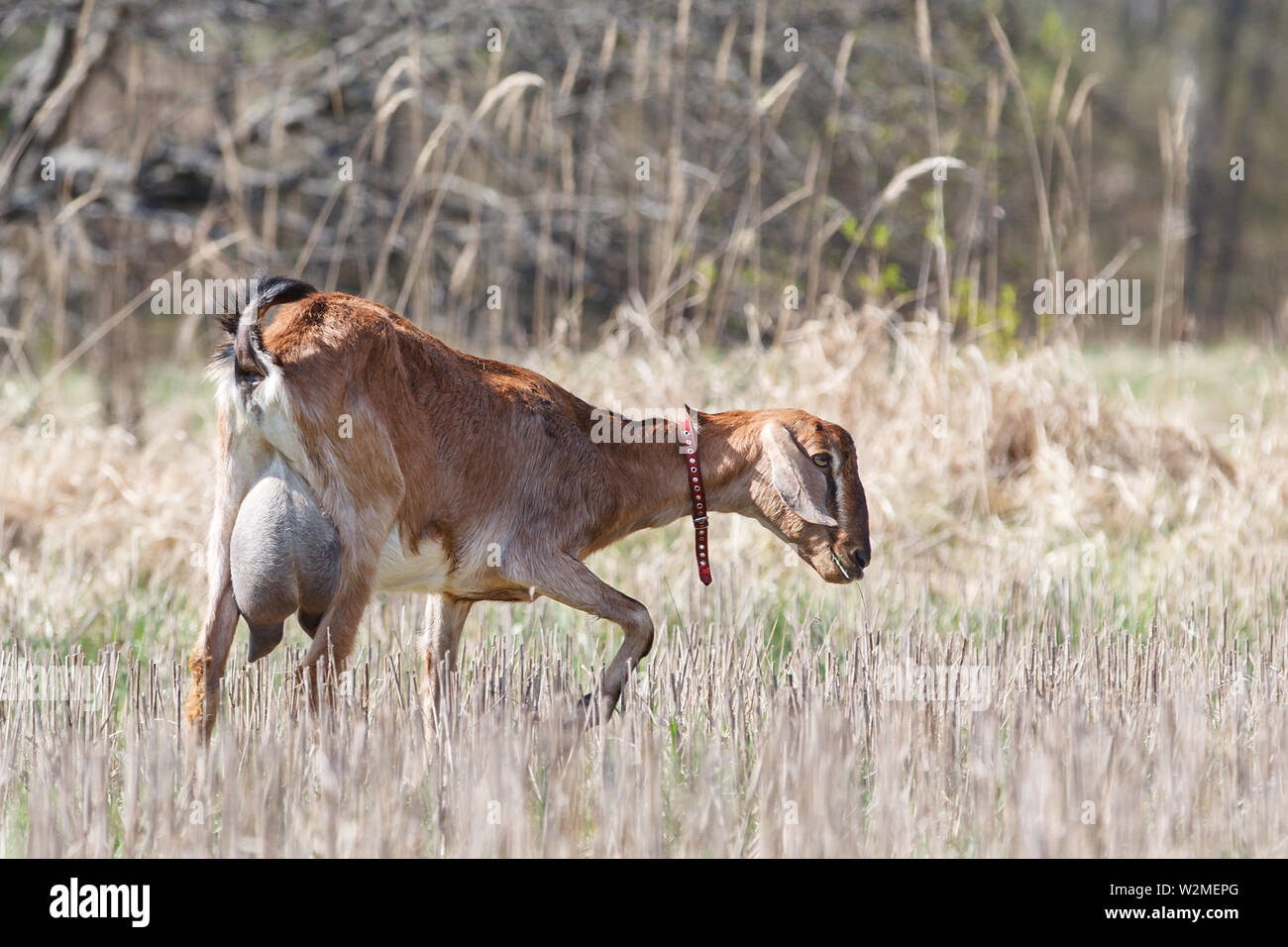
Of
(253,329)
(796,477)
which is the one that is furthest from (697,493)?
(253,329)

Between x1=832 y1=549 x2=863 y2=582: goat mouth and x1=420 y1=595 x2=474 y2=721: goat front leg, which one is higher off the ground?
x1=832 y1=549 x2=863 y2=582: goat mouth

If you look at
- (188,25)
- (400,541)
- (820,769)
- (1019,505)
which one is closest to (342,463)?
(400,541)

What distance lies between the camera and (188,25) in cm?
1108

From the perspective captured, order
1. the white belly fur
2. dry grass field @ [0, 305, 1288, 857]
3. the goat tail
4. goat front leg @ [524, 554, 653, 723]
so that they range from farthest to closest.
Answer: goat front leg @ [524, 554, 653, 723], the white belly fur, the goat tail, dry grass field @ [0, 305, 1288, 857]

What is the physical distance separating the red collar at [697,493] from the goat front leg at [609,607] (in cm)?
42

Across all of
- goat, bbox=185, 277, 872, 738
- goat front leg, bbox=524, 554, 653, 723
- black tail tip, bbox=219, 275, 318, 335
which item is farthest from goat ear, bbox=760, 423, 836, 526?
black tail tip, bbox=219, 275, 318, 335

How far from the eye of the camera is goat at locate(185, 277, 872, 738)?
13.8 feet

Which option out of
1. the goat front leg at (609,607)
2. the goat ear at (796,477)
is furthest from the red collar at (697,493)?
the goat front leg at (609,607)

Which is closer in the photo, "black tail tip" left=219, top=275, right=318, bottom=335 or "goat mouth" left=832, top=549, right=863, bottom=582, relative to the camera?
"black tail tip" left=219, top=275, right=318, bottom=335

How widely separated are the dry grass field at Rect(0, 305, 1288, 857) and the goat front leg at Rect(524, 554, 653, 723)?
0.31ft

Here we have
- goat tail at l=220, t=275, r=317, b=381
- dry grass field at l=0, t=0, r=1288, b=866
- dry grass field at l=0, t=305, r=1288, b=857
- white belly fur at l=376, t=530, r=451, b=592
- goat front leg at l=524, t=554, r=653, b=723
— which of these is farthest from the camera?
goat front leg at l=524, t=554, r=653, b=723

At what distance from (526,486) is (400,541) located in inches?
19.5

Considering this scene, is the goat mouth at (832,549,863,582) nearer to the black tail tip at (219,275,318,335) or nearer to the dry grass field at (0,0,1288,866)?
the dry grass field at (0,0,1288,866)

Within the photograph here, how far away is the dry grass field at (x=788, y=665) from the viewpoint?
3.46 metres
